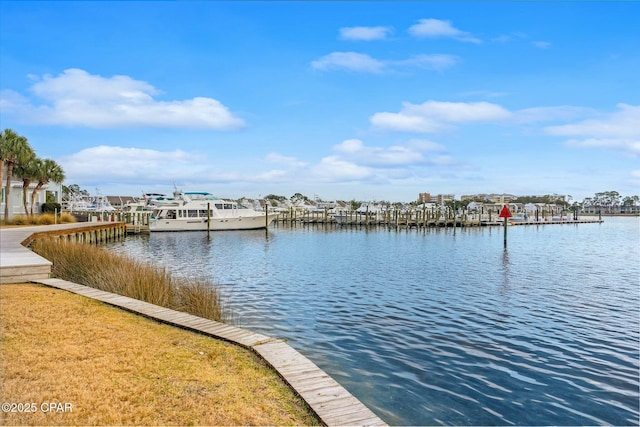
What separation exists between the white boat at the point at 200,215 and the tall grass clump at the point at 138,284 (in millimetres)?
37617

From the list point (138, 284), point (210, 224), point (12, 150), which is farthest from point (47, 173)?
point (138, 284)

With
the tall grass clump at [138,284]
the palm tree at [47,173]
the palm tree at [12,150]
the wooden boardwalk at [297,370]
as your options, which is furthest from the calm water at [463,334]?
the palm tree at [47,173]

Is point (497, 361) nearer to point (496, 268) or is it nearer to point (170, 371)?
point (170, 371)

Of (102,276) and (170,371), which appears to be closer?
(170,371)

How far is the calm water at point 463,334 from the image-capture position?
664cm

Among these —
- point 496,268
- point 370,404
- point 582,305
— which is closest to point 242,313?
point 370,404

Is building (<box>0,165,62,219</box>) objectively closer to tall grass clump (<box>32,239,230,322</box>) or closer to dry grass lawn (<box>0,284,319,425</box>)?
tall grass clump (<box>32,239,230,322</box>)

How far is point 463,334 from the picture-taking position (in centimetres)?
1021

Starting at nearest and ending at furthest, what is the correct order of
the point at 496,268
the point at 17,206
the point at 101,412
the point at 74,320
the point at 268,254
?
the point at 101,412
the point at 74,320
the point at 496,268
the point at 268,254
the point at 17,206

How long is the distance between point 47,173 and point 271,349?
151 feet

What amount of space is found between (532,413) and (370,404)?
89.9 inches

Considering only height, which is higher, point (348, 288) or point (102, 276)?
point (102, 276)

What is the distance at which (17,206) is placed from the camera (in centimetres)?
4491

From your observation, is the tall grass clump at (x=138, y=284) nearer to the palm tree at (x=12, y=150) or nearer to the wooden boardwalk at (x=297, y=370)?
the wooden boardwalk at (x=297, y=370)
